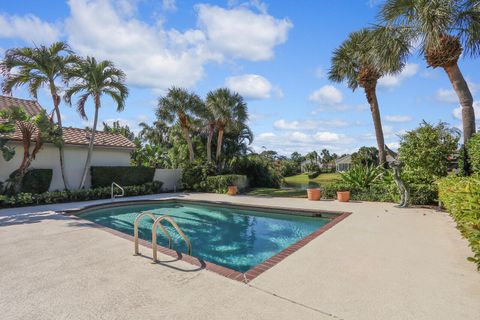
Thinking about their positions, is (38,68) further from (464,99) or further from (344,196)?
(464,99)

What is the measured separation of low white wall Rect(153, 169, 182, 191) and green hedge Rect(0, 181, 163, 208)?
1.30 m

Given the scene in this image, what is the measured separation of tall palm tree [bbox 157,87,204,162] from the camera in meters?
20.3

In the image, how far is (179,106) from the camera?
800 inches

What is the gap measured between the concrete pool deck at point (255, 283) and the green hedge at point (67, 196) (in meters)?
7.35

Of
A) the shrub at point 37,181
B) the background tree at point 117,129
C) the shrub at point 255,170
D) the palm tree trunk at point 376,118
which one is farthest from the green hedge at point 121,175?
the palm tree trunk at point 376,118

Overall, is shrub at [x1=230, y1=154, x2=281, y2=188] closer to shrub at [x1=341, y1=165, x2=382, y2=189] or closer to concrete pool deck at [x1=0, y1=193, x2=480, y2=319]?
shrub at [x1=341, y1=165, x2=382, y2=189]

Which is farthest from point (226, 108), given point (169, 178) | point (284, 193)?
point (284, 193)

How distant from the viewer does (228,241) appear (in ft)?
26.4

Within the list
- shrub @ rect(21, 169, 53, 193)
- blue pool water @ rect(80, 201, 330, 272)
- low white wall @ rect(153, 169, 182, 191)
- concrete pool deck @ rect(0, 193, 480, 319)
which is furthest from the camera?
low white wall @ rect(153, 169, 182, 191)

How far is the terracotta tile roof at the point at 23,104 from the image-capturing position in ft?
54.7

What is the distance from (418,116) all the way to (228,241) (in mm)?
10742

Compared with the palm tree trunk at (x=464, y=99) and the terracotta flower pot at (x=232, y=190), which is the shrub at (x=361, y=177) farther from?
the terracotta flower pot at (x=232, y=190)

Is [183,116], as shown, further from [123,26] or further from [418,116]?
[418,116]

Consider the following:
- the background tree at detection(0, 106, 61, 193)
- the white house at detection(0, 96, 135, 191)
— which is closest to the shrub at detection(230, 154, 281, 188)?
the white house at detection(0, 96, 135, 191)
